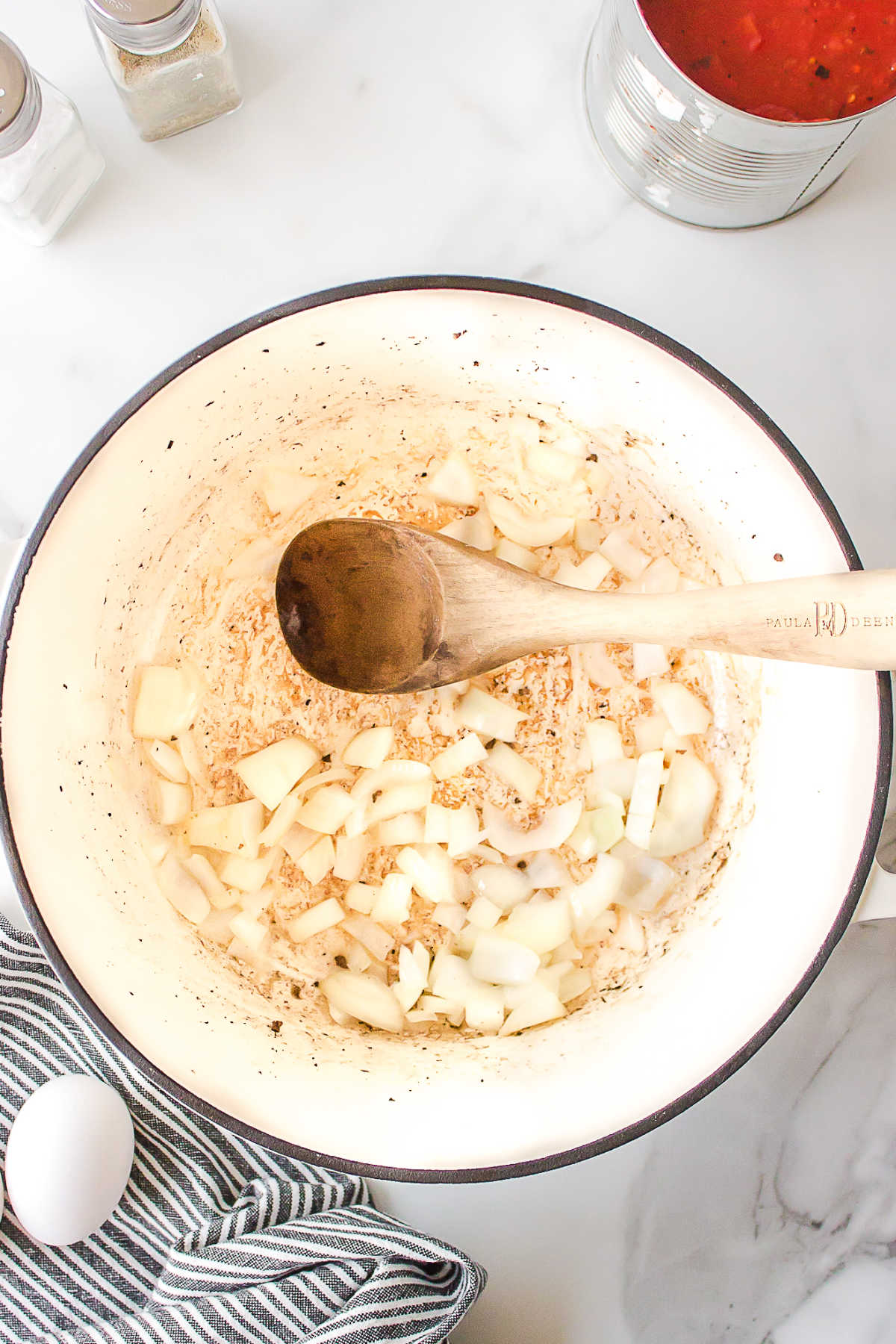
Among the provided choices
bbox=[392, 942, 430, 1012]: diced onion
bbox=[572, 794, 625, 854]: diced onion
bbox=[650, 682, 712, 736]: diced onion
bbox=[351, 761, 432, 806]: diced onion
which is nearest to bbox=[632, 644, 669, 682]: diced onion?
bbox=[650, 682, 712, 736]: diced onion

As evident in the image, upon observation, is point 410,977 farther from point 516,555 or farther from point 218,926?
point 516,555

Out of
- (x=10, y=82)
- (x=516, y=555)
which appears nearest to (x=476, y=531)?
(x=516, y=555)

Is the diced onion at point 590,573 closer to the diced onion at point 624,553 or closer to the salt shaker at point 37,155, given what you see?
the diced onion at point 624,553

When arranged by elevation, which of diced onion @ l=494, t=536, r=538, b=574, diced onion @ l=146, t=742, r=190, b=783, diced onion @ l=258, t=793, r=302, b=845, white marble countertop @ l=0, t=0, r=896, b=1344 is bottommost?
diced onion @ l=258, t=793, r=302, b=845

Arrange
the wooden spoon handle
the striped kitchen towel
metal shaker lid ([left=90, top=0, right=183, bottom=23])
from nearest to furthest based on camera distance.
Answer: the wooden spoon handle < metal shaker lid ([left=90, top=0, right=183, bottom=23]) < the striped kitchen towel

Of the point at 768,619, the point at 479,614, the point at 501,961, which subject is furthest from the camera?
the point at 501,961

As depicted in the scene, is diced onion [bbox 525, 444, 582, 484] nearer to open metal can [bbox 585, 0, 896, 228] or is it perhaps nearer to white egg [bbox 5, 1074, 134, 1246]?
open metal can [bbox 585, 0, 896, 228]

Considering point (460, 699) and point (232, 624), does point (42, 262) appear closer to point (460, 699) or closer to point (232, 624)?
point (232, 624)

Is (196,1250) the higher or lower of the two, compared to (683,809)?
lower
